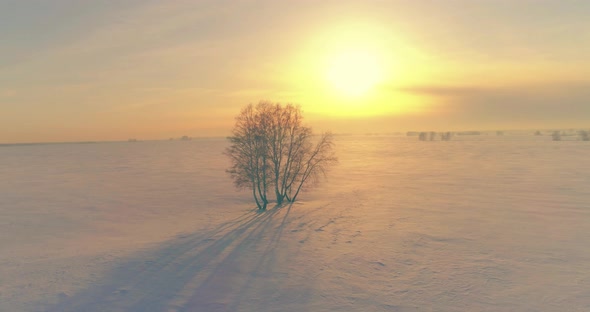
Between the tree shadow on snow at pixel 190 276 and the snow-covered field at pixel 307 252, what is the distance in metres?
0.09

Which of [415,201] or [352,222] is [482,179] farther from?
[352,222]

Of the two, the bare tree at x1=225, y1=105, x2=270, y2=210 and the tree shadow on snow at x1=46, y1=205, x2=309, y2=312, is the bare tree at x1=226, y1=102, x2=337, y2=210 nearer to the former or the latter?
the bare tree at x1=225, y1=105, x2=270, y2=210

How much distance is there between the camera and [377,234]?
75.5ft

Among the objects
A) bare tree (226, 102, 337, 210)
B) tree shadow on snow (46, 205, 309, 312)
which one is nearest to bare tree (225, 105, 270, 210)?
bare tree (226, 102, 337, 210)

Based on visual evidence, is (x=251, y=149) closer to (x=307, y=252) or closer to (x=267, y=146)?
(x=267, y=146)

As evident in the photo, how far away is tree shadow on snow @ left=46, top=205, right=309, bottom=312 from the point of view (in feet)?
46.6

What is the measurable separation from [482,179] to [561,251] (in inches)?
1147

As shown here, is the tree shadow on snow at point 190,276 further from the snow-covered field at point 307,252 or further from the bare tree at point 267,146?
the bare tree at point 267,146

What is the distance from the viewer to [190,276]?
16.8 m

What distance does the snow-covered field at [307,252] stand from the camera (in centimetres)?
1448

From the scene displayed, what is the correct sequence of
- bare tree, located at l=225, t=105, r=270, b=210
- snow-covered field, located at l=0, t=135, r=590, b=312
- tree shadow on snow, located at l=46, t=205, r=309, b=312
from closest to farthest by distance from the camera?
tree shadow on snow, located at l=46, t=205, r=309, b=312
snow-covered field, located at l=0, t=135, r=590, b=312
bare tree, located at l=225, t=105, r=270, b=210

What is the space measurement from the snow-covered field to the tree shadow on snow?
0.30 feet

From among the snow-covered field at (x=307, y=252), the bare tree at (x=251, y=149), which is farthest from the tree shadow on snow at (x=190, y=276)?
the bare tree at (x=251, y=149)

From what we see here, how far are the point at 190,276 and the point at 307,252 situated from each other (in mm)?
6955
